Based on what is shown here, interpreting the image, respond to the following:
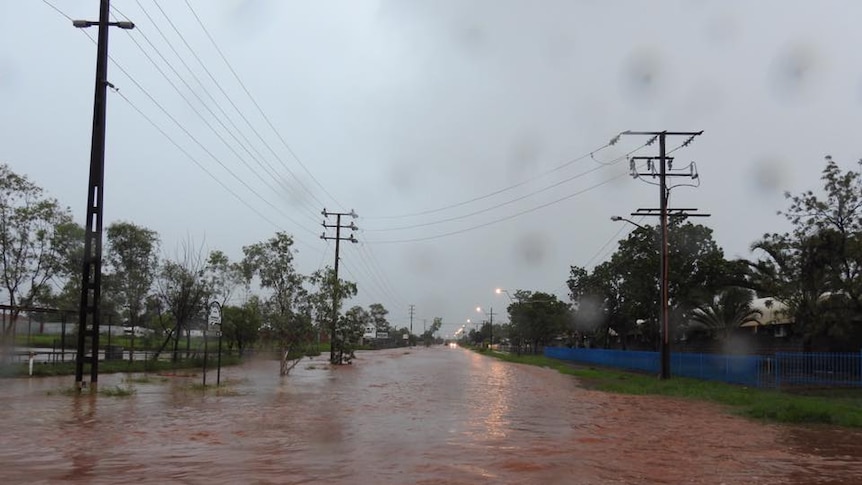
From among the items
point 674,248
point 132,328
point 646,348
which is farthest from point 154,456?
point 646,348

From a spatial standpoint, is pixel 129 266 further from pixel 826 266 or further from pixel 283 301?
pixel 826 266

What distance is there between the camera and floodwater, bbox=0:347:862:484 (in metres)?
9.02

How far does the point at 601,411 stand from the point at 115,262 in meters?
28.9

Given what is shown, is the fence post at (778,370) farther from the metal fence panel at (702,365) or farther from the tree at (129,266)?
the tree at (129,266)

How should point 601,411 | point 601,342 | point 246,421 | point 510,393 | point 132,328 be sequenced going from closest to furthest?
point 246,421 < point 601,411 < point 510,393 < point 132,328 < point 601,342

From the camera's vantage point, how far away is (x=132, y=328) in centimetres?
3603

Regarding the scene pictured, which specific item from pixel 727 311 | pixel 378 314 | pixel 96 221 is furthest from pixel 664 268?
pixel 378 314

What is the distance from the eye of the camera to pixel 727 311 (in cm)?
3906

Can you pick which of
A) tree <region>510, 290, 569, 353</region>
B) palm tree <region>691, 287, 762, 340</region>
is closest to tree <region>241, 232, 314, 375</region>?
palm tree <region>691, 287, 762, 340</region>

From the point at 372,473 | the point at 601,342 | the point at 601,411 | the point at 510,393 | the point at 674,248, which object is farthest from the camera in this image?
the point at 601,342

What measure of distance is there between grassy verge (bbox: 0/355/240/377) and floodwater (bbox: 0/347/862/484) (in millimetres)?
5387

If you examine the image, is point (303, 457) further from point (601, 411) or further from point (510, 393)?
point (510, 393)

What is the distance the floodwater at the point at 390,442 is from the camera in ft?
29.6

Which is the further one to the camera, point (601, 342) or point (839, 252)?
point (601, 342)
